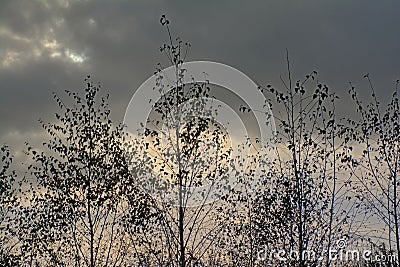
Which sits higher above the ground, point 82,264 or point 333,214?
point 333,214

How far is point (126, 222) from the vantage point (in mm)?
11961

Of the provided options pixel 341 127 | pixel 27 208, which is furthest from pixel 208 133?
pixel 27 208

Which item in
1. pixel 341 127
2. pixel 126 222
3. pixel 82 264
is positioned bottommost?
pixel 82 264

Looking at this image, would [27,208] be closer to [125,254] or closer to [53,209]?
[53,209]

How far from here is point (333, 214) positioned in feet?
36.9

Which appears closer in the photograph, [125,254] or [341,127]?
[341,127]

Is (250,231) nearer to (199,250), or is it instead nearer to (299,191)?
(199,250)

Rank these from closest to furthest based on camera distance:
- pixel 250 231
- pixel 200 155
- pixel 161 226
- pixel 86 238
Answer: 1. pixel 200 155
2. pixel 161 226
3. pixel 86 238
4. pixel 250 231

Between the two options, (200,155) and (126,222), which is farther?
(126,222)

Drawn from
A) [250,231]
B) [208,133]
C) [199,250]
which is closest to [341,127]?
[208,133]

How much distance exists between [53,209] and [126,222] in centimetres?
174

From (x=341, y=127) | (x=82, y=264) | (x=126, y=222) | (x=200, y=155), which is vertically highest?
(x=341, y=127)

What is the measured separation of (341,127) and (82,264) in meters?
6.73

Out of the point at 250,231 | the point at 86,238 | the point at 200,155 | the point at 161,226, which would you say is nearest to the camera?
the point at 200,155
